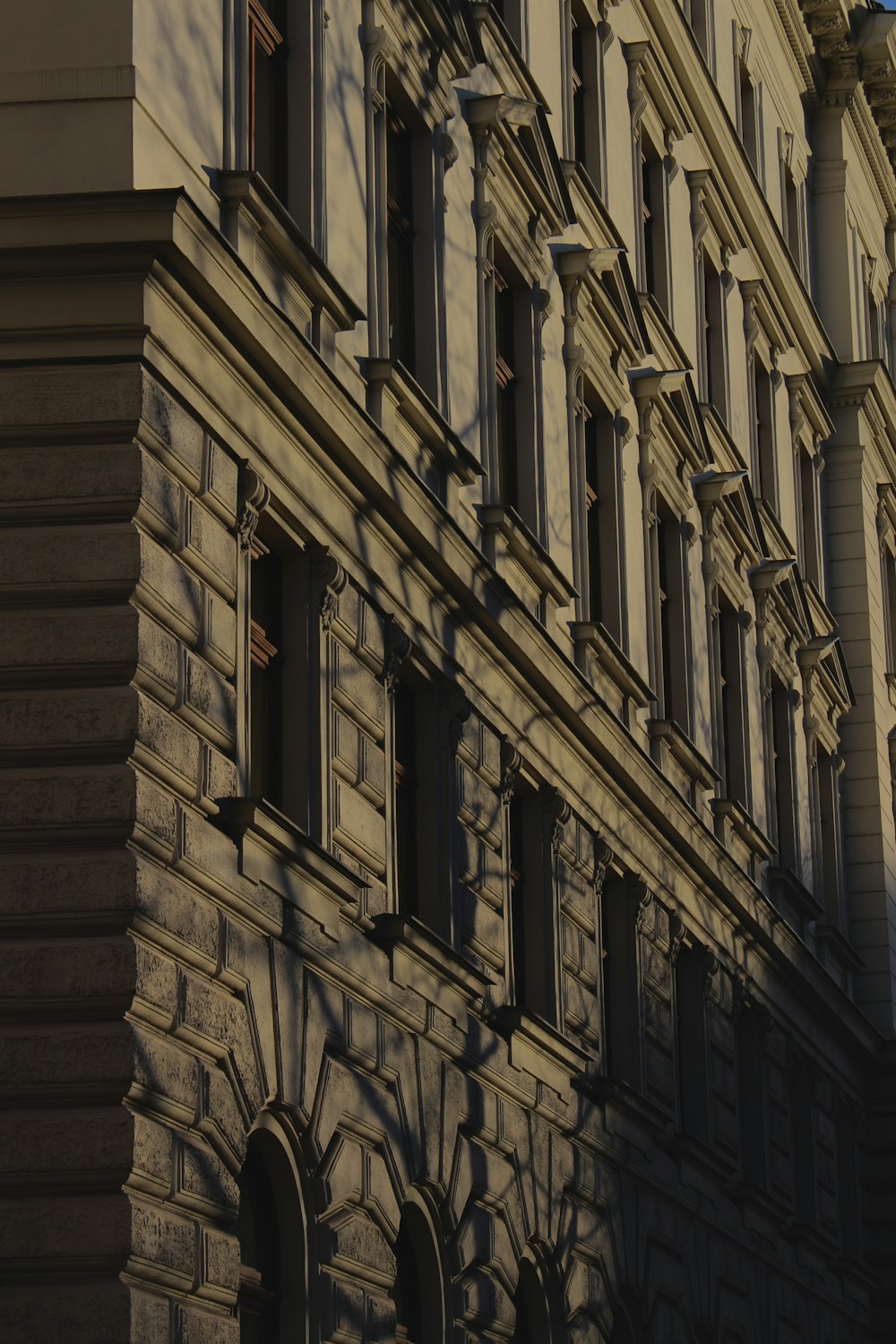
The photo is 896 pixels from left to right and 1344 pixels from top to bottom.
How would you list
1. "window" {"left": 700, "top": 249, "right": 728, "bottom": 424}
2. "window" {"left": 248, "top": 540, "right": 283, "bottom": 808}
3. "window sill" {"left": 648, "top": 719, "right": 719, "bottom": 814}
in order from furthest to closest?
"window" {"left": 700, "top": 249, "right": 728, "bottom": 424}
"window sill" {"left": 648, "top": 719, "right": 719, "bottom": 814}
"window" {"left": 248, "top": 540, "right": 283, "bottom": 808}

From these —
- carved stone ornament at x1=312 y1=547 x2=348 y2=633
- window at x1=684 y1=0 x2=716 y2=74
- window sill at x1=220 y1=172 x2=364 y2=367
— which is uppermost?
window at x1=684 y1=0 x2=716 y2=74

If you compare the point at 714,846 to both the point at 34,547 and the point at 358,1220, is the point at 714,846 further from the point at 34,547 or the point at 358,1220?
the point at 34,547

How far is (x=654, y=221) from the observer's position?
2922 centimetres

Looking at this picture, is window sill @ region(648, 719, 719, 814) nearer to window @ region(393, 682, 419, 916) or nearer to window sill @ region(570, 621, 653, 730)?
window sill @ region(570, 621, 653, 730)

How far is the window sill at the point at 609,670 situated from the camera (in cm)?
2347

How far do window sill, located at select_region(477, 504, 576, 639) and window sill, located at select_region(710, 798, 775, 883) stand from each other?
595 centimetres

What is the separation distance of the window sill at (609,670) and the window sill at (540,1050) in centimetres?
315

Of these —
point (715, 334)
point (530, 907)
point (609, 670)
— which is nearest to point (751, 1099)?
point (609, 670)

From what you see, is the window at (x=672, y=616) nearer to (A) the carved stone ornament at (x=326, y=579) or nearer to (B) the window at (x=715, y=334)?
(B) the window at (x=715, y=334)

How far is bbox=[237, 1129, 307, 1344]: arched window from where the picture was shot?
1538cm

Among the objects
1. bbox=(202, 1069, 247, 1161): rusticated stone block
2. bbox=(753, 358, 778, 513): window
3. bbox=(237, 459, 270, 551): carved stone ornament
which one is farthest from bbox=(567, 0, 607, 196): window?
bbox=(202, 1069, 247, 1161): rusticated stone block

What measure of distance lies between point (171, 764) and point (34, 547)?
4.23ft

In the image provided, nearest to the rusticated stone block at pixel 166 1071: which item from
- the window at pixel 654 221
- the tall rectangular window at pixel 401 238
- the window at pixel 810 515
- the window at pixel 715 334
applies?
the tall rectangular window at pixel 401 238

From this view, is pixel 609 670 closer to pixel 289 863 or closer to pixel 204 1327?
pixel 289 863
